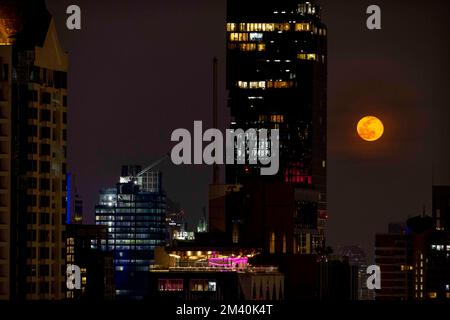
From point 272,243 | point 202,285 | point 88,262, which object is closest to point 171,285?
point 202,285

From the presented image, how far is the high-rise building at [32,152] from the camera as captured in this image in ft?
235

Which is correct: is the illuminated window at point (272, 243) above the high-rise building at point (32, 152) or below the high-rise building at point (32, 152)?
below

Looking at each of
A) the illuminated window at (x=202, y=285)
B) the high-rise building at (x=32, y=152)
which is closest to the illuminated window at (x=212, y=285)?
the illuminated window at (x=202, y=285)

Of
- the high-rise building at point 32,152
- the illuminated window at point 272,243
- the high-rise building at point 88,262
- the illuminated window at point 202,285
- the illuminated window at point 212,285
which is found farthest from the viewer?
the high-rise building at point 88,262

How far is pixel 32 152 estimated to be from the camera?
77.4 metres

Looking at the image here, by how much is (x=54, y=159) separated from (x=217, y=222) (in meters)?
80.3

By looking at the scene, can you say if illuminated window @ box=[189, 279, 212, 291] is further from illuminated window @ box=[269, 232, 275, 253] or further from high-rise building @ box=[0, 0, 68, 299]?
high-rise building @ box=[0, 0, 68, 299]

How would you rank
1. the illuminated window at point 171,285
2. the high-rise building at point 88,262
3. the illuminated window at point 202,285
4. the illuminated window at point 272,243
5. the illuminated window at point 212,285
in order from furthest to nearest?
the high-rise building at point 88,262 < the illuminated window at point 272,243 < the illuminated window at point 202,285 < the illuminated window at point 212,285 < the illuminated window at point 171,285

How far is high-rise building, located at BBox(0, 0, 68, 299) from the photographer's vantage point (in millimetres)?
71625

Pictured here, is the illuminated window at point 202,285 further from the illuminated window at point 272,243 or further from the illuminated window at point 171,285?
the illuminated window at point 272,243

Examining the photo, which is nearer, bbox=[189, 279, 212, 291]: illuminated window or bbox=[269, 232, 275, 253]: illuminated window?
bbox=[189, 279, 212, 291]: illuminated window

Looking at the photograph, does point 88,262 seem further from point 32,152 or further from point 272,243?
point 32,152

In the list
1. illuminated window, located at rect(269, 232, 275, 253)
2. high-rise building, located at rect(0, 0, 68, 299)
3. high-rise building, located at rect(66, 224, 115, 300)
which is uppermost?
high-rise building, located at rect(0, 0, 68, 299)

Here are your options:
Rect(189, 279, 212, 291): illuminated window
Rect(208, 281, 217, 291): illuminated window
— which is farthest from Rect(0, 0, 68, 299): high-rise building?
Rect(189, 279, 212, 291): illuminated window
